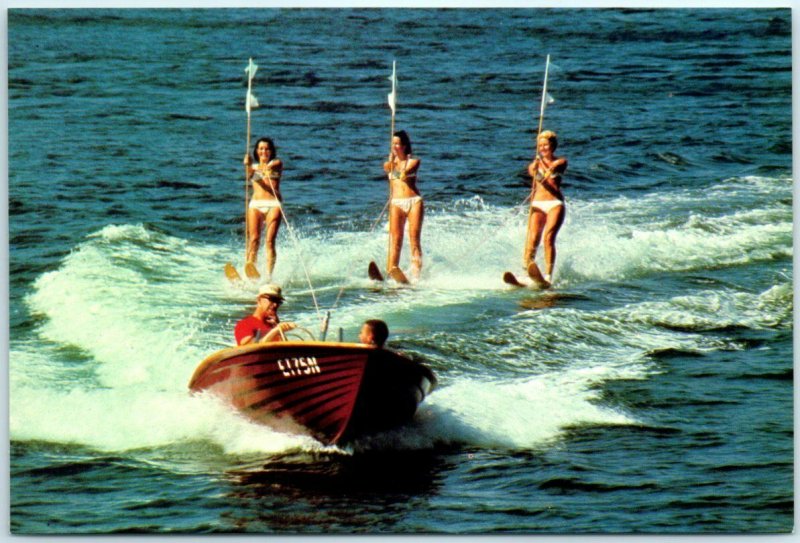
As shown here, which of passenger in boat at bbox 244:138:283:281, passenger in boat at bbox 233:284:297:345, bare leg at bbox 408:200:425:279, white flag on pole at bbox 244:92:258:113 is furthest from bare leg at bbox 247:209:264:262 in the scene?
passenger in boat at bbox 233:284:297:345

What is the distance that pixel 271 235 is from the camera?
8656mm

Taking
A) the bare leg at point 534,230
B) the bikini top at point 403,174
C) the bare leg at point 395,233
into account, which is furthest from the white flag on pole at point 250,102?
the bare leg at point 534,230

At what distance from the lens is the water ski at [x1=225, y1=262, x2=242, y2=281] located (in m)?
8.66

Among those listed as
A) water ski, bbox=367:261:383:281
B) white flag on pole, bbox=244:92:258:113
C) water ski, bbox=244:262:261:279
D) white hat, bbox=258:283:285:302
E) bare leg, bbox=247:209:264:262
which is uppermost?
white flag on pole, bbox=244:92:258:113

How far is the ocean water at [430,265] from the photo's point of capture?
7.53 m

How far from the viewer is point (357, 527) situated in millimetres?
7445

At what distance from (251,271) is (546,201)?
5.22 ft

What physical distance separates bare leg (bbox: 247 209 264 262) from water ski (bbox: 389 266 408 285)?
0.76 meters

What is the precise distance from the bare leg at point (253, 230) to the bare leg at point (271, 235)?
48 millimetres

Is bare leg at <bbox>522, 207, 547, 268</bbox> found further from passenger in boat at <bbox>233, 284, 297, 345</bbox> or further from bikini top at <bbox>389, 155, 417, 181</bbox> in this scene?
passenger in boat at <bbox>233, 284, 297, 345</bbox>

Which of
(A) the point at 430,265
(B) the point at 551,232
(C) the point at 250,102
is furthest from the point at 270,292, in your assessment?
(B) the point at 551,232

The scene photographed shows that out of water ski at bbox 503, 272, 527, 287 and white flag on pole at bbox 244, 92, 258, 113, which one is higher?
white flag on pole at bbox 244, 92, 258, 113

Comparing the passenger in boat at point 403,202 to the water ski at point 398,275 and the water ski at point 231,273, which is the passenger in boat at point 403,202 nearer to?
the water ski at point 398,275
